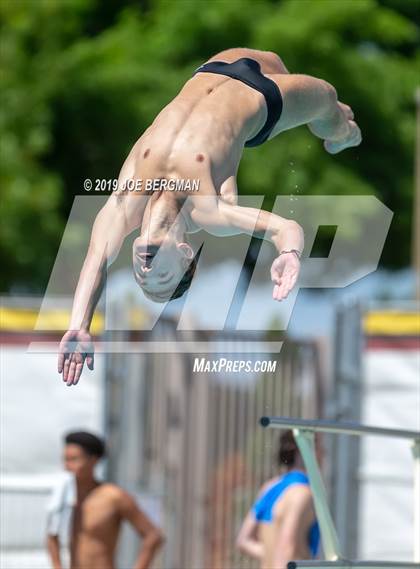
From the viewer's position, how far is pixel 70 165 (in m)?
12.3

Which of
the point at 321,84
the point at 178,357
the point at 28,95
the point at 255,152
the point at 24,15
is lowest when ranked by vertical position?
the point at 178,357

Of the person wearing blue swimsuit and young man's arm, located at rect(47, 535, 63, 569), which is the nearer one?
the person wearing blue swimsuit

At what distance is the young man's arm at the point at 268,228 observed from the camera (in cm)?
355

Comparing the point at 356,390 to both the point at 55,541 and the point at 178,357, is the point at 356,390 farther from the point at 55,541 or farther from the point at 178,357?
the point at 55,541

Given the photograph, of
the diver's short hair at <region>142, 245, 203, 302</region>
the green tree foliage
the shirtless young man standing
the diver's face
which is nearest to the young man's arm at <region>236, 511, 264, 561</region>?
the shirtless young man standing

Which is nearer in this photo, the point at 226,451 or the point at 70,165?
the point at 226,451

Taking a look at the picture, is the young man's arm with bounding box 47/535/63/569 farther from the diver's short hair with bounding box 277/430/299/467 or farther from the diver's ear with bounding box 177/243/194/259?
the diver's ear with bounding box 177/243/194/259

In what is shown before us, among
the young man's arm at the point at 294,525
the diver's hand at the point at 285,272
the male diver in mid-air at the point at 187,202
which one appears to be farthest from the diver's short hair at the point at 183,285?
the young man's arm at the point at 294,525

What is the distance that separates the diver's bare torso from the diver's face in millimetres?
104

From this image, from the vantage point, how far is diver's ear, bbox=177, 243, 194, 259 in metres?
3.69

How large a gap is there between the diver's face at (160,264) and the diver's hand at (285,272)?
10.5 inches

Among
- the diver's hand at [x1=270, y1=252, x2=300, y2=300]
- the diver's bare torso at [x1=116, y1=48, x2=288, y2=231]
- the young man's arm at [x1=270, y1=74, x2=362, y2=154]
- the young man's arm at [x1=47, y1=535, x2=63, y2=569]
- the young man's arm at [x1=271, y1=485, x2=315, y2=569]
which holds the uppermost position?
the young man's arm at [x1=270, y1=74, x2=362, y2=154]

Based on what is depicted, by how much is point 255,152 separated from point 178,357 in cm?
298

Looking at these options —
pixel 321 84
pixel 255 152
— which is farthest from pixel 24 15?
pixel 321 84
